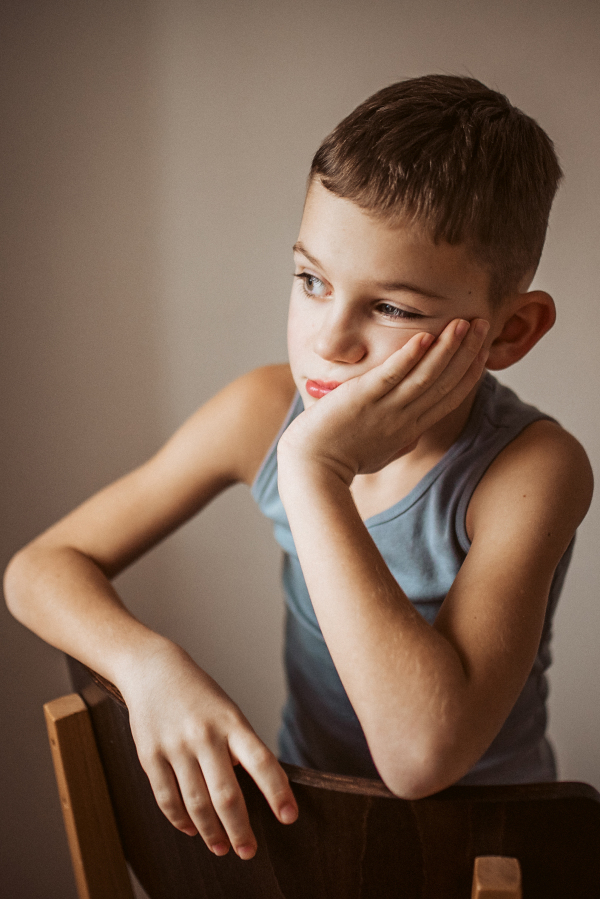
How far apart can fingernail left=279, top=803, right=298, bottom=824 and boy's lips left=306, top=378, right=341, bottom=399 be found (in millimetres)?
344

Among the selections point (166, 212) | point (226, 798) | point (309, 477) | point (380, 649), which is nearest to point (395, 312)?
point (309, 477)

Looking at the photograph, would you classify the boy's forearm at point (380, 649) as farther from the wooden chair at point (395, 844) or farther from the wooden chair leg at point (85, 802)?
the wooden chair leg at point (85, 802)

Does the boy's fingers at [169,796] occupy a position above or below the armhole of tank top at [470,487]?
below

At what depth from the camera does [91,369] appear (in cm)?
115

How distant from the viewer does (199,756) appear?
468mm

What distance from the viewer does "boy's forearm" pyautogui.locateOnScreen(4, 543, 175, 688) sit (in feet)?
1.90

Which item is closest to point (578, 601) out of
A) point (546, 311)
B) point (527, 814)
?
point (546, 311)

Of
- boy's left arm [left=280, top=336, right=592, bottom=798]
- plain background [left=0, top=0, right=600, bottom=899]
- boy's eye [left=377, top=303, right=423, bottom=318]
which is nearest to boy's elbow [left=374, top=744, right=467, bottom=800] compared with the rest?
boy's left arm [left=280, top=336, right=592, bottom=798]

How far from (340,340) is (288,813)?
353mm

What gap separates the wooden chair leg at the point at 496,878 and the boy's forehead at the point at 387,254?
396 mm

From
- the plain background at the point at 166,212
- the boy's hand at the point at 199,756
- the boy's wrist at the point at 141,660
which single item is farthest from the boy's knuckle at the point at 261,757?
the plain background at the point at 166,212

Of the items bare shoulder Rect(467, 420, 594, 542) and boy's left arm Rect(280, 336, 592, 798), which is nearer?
boy's left arm Rect(280, 336, 592, 798)

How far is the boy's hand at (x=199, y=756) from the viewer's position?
43 centimetres

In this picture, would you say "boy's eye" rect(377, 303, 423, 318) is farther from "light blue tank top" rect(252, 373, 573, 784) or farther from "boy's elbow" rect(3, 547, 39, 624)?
"boy's elbow" rect(3, 547, 39, 624)
